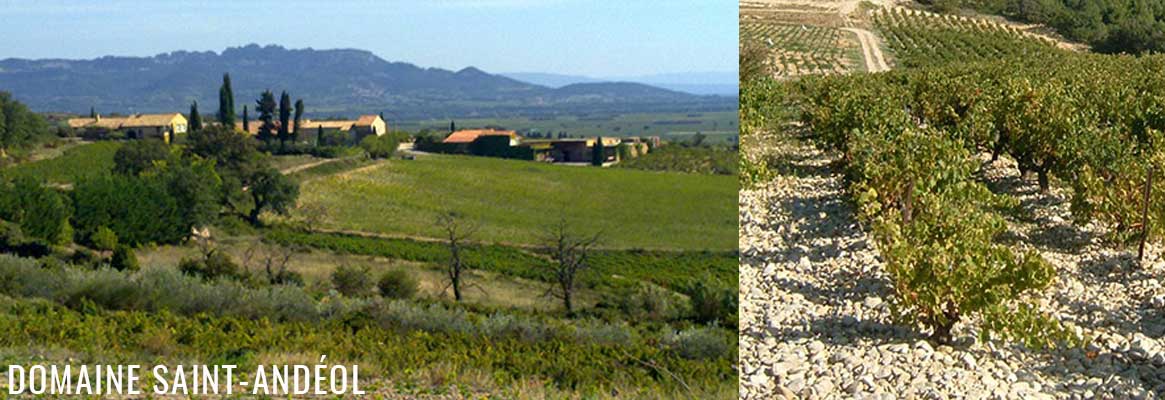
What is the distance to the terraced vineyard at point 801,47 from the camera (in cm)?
1770

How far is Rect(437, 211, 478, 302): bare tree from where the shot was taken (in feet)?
48.9

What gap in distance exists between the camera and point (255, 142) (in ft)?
70.9

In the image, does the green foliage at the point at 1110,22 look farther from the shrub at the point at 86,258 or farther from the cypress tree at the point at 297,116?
the shrub at the point at 86,258

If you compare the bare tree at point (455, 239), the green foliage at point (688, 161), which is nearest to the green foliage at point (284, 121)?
the bare tree at point (455, 239)

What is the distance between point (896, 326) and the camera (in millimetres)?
4562

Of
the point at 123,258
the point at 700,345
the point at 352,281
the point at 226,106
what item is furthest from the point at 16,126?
the point at 700,345

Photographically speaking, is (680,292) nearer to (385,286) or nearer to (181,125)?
(385,286)

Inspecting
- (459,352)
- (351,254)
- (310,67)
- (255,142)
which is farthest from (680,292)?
(310,67)

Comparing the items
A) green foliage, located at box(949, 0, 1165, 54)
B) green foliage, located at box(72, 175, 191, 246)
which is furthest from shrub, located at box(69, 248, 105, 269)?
green foliage, located at box(949, 0, 1165, 54)

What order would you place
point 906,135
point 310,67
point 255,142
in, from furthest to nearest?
1. point 310,67
2. point 255,142
3. point 906,135

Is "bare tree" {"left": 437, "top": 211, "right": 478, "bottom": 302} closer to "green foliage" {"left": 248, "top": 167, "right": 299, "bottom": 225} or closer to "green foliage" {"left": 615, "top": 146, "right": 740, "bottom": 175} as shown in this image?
"green foliage" {"left": 248, "top": 167, "right": 299, "bottom": 225}

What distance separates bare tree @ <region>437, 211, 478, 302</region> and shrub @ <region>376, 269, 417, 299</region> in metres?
0.57

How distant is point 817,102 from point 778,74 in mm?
6049

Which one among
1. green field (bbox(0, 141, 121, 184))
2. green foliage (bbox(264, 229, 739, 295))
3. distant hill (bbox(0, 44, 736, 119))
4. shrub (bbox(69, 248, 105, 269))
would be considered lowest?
green foliage (bbox(264, 229, 739, 295))
